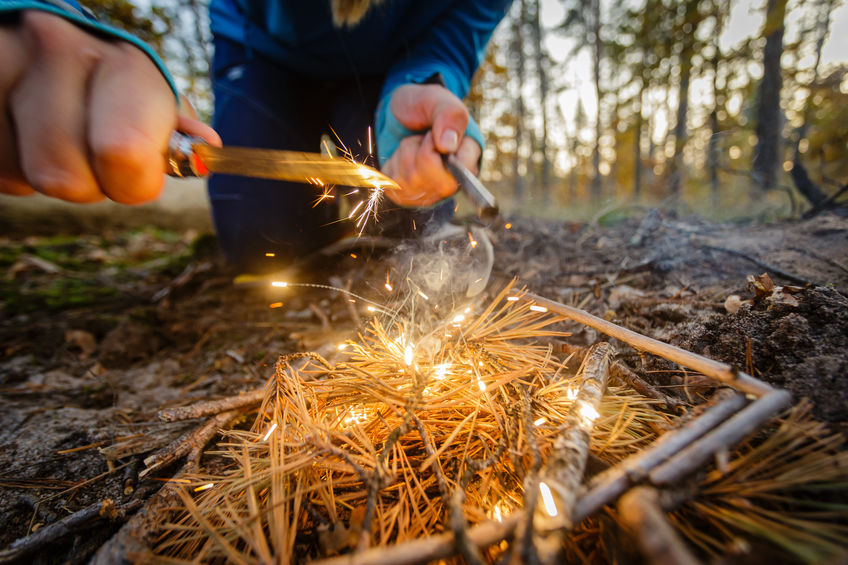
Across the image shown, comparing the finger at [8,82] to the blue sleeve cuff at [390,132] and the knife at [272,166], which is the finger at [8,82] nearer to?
the knife at [272,166]

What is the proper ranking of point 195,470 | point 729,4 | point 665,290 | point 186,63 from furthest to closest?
1. point 186,63
2. point 729,4
3. point 665,290
4. point 195,470

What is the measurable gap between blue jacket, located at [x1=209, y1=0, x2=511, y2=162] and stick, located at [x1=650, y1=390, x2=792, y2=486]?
1951 mm

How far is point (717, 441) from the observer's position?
526 millimetres

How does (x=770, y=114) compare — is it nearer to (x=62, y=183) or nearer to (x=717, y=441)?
(x=717, y=441)

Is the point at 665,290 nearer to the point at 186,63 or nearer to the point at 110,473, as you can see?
the point at 110,473

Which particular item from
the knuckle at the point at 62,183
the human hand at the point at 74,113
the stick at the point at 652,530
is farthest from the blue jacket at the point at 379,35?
the stick at the point at 652,530

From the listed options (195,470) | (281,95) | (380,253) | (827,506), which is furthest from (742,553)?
(281,95)

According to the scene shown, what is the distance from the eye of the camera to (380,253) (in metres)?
1.85

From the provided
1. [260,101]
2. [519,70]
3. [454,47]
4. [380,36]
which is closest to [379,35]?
[380,36]

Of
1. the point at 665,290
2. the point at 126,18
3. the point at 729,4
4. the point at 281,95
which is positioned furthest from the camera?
the point at 729,4

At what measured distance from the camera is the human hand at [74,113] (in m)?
0.80

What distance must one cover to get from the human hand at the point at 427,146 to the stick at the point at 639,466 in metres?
1.27

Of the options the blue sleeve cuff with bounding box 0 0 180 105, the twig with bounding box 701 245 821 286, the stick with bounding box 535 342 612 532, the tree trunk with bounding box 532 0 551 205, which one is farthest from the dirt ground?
the tree trunk with bounding box 532 0 551 205

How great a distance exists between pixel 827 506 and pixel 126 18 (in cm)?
633
